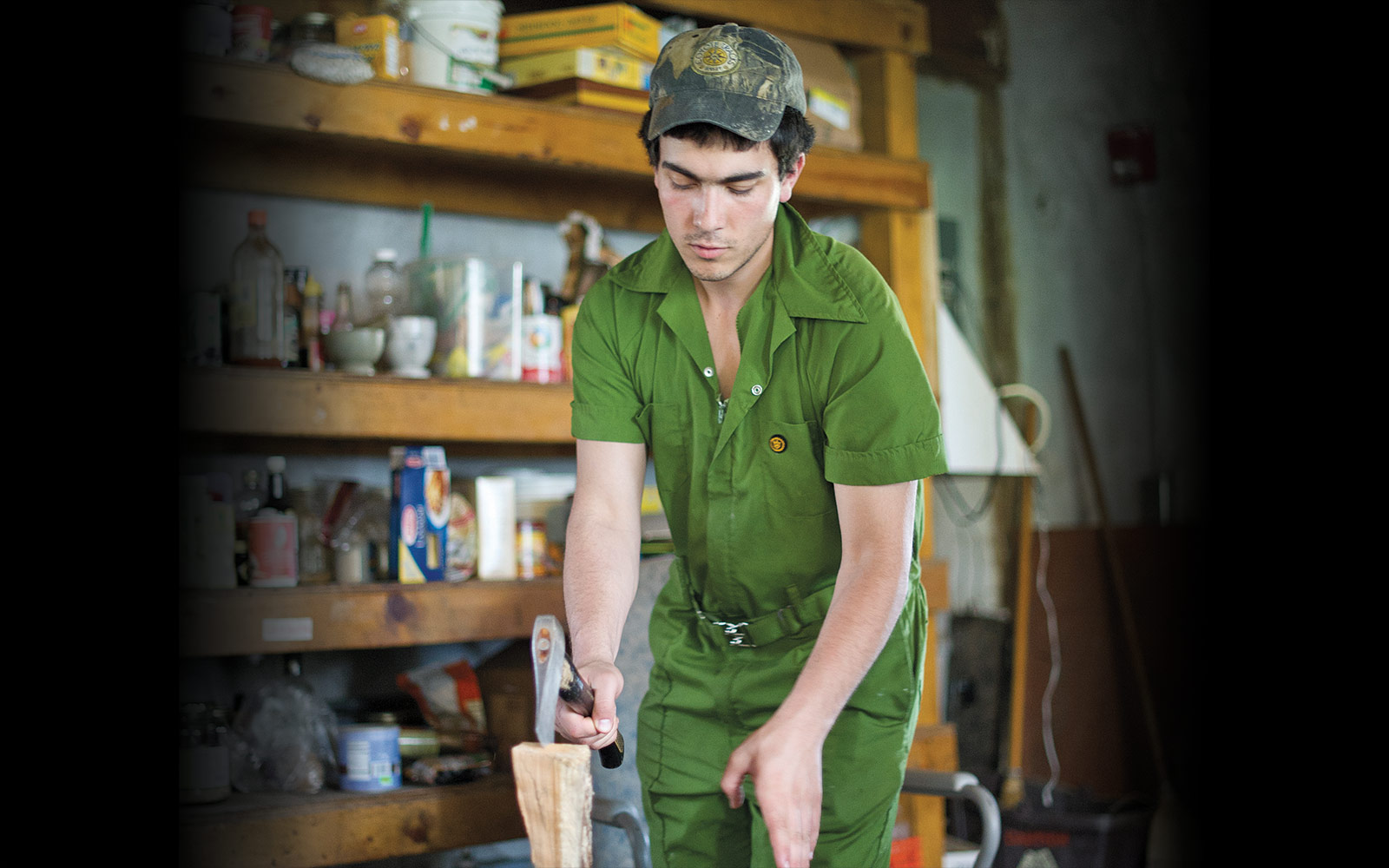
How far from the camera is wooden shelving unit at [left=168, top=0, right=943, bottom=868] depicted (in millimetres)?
1873

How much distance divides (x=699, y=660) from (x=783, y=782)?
348mm

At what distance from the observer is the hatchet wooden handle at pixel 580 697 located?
3.24 ft

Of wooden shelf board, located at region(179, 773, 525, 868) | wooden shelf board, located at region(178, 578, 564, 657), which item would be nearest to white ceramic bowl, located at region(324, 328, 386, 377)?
wooden shelf board, located at region(178, 578, 564, 657)

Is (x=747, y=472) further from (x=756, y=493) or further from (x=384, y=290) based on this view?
(x=384, y=290)

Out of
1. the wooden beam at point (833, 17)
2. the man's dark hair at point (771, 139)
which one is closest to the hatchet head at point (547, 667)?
the man's dark hair at point (771, 139)

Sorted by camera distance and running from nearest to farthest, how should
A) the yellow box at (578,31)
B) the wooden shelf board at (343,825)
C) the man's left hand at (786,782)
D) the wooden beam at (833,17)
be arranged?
the man's left hand at (786,782)
the wooden shelf board at (343,825)
the yellow box at (578,31)
the wooden beam at (833,17)

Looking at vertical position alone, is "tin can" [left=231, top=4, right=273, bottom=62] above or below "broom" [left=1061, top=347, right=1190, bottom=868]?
above

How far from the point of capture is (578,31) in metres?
2.15

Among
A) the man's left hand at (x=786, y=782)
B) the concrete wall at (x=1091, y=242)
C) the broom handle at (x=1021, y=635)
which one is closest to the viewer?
the man's left hand at (x=786, y=782)

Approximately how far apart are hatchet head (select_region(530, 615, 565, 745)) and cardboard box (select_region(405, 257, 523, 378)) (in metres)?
1.26

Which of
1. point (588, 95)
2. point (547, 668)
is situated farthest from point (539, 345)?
point (547, 668)

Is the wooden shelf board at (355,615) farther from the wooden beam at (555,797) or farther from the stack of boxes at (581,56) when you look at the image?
the wooden beam at (555,797)

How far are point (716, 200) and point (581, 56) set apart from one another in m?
1.10

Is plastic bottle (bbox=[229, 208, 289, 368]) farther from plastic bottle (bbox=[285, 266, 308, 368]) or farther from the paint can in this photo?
the paint can
